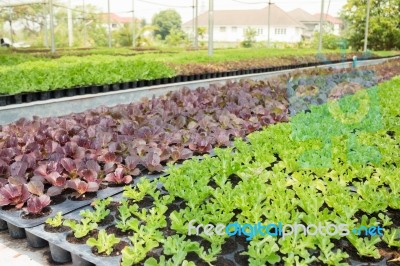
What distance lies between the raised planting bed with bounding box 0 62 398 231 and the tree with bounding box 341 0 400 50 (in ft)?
103

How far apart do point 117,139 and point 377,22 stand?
34.6 m

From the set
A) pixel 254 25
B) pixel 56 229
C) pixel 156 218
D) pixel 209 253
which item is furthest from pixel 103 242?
pixel 254 25

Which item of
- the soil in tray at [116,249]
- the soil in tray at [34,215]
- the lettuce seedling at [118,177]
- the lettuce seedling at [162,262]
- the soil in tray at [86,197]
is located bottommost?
the soil in tray at [116,249]

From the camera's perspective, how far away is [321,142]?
13.3ft

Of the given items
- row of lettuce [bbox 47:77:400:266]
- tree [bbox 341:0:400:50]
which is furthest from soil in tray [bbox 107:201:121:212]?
tree [bbox 341:0:400:50]

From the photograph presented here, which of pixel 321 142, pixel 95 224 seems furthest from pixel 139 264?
pixel 321 142

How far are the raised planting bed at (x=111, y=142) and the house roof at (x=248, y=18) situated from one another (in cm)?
6974

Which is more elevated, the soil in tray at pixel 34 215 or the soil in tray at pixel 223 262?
the soil in tray at pixel 34 215

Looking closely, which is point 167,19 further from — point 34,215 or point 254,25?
point 34,215

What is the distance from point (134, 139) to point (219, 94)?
2861 millimetres

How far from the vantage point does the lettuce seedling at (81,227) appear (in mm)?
2420

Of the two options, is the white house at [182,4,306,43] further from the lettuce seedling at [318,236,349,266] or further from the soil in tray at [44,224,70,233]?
the lettuce seedling at [318,236,349,266]

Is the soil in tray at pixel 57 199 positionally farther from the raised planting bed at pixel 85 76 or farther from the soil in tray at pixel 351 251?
the raised planting bed at pixel 85 76

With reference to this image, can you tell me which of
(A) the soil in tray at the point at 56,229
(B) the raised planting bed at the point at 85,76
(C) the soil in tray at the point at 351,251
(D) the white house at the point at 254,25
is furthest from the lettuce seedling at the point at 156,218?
(D) the white house at the point at 254,25
